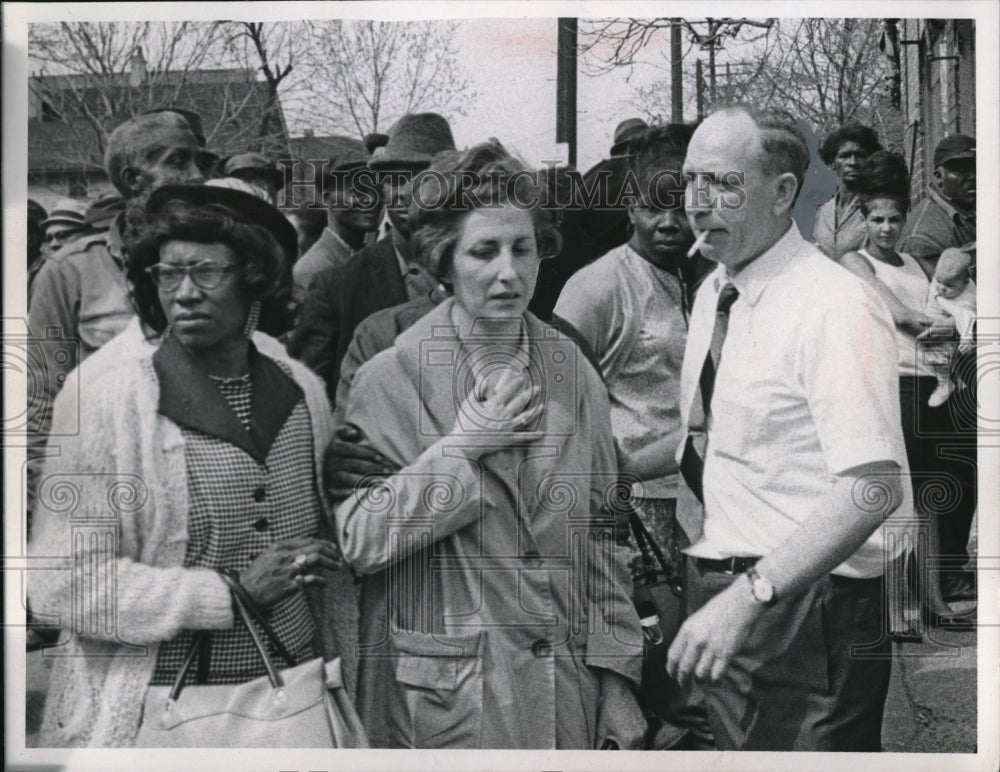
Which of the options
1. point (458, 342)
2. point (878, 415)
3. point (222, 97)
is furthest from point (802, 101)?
point (222, 97)

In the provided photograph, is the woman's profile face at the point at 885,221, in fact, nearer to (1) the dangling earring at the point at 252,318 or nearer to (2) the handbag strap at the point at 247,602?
(1) the dangling earring at the point at 252,318

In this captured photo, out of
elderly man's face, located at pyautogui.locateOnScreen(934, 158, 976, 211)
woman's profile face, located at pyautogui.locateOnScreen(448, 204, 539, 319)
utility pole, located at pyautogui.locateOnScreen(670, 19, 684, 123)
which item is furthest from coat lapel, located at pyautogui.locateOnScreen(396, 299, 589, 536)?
elderly man's face, located at pyautogui.locateOnScreen(934, 158, 976, 211)

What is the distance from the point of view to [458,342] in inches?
221

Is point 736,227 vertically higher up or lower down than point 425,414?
higher up

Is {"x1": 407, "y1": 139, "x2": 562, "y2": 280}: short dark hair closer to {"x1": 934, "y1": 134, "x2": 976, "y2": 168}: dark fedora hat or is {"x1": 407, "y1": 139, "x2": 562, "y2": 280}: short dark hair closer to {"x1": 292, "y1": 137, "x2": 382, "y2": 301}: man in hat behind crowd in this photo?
{"x1": 292, "y1": 137, "x2": 382, "y2": 301}: man in hat behind crowd

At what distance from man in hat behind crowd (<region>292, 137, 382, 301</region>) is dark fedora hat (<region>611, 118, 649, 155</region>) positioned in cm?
104

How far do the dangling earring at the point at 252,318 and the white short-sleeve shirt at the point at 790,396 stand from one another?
183 centimetres

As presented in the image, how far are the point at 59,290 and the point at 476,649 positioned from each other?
7.66ft

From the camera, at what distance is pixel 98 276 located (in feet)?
18.5

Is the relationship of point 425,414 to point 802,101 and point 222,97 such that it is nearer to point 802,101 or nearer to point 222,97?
point 222,97

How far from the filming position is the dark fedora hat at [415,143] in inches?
221

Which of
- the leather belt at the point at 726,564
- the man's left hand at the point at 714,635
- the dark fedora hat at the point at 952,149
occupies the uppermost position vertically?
the dark fedora hat at the point at 952,149

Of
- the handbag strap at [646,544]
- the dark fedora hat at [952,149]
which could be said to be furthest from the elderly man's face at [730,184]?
the handbag strap at [646,544]

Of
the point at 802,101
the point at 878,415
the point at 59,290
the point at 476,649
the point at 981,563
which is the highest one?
the point at 802,101
